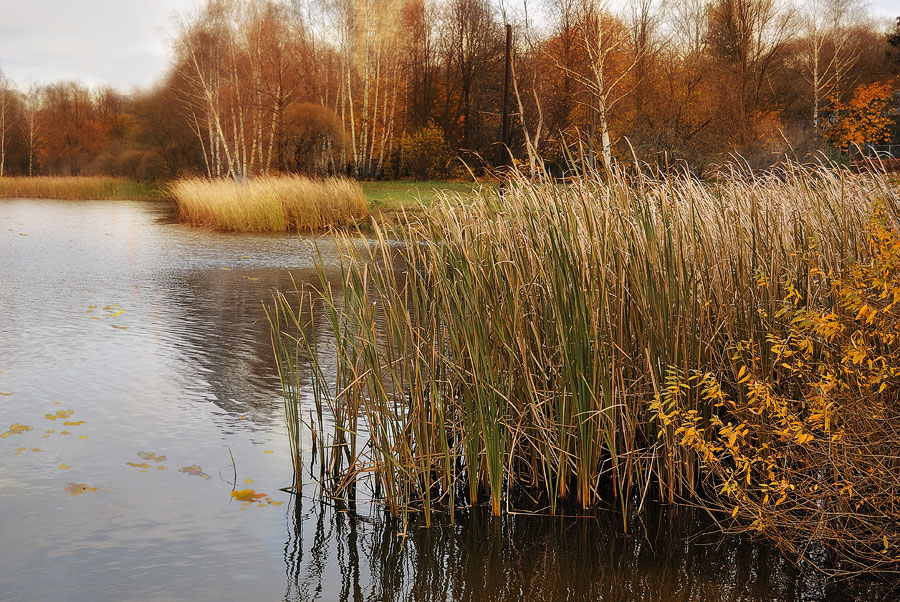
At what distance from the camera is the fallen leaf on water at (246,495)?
4.04m

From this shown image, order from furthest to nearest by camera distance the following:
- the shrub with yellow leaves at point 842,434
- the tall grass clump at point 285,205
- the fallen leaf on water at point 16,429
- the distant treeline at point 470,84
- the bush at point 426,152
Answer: the bush at point 426,152
the distant treeline at point 470,84
the tall grass clump at point 285,205
the fallen leaf on water at point 16,429
the shrub with yellow leaves at point 842,434

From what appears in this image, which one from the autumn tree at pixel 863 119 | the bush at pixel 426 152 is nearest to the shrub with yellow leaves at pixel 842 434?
the autumn tree at pixel 863 119

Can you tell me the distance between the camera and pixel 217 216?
21.2 metres

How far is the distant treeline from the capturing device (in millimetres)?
29859

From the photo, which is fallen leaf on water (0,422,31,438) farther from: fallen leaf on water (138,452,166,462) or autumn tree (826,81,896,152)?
autumn tree (826,81,896,152)

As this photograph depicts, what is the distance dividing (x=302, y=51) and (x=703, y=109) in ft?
70.6

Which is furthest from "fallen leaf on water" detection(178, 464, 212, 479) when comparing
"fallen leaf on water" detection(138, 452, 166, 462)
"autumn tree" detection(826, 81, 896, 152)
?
"autumn tree" detection(826, 81, 896, 152)

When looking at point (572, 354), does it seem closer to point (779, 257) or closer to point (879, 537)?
point (779, 257)

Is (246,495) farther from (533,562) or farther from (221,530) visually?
(533,562)

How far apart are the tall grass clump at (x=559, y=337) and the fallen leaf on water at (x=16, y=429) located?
6.40 feet

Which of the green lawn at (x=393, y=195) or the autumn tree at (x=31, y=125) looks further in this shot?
the autumn tree at (x=31, y=125)

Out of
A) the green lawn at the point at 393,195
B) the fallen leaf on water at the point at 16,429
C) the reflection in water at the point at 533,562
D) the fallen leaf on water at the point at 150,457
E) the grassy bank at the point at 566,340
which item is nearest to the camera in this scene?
the reflection in water at the point at 533,562

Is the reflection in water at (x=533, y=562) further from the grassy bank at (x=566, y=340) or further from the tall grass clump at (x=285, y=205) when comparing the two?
the tall grass clump at (x=285, y=205)

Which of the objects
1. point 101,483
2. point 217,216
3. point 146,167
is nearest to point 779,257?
point 101,483
